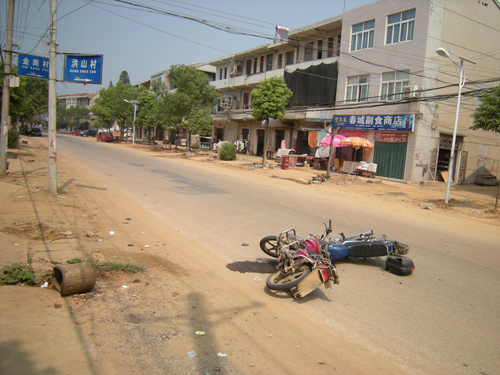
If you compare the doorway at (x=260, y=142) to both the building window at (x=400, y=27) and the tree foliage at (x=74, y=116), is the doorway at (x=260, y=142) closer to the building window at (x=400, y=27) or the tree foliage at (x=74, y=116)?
the building window at (x=400, y=27)

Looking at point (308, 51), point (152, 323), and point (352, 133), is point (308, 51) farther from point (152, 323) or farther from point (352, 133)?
point (152, 323)

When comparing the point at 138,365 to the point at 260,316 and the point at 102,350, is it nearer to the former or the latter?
the point at 102,350

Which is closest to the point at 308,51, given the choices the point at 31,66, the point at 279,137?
the point at 279,137

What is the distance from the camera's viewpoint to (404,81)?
2281 centimetres

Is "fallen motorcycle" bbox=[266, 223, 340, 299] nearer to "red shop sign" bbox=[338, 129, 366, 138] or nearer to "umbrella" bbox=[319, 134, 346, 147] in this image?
"umbrella" bbox=[319, 134, 346, 147]

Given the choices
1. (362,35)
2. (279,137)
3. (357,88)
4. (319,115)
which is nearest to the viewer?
(362,35)

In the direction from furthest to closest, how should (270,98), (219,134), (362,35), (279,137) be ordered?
(219,134) → (279,137) → (362,35) → (270,98)

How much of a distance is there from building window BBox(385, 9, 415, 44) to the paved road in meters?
15.6

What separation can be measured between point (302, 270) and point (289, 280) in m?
0.22

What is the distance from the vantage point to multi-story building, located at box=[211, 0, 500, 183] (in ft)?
72.7

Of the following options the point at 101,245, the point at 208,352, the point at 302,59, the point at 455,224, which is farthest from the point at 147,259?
the point at 302,59

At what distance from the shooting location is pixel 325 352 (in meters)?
3.54

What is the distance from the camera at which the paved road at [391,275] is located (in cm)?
378

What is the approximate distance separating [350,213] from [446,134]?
57.4ft
